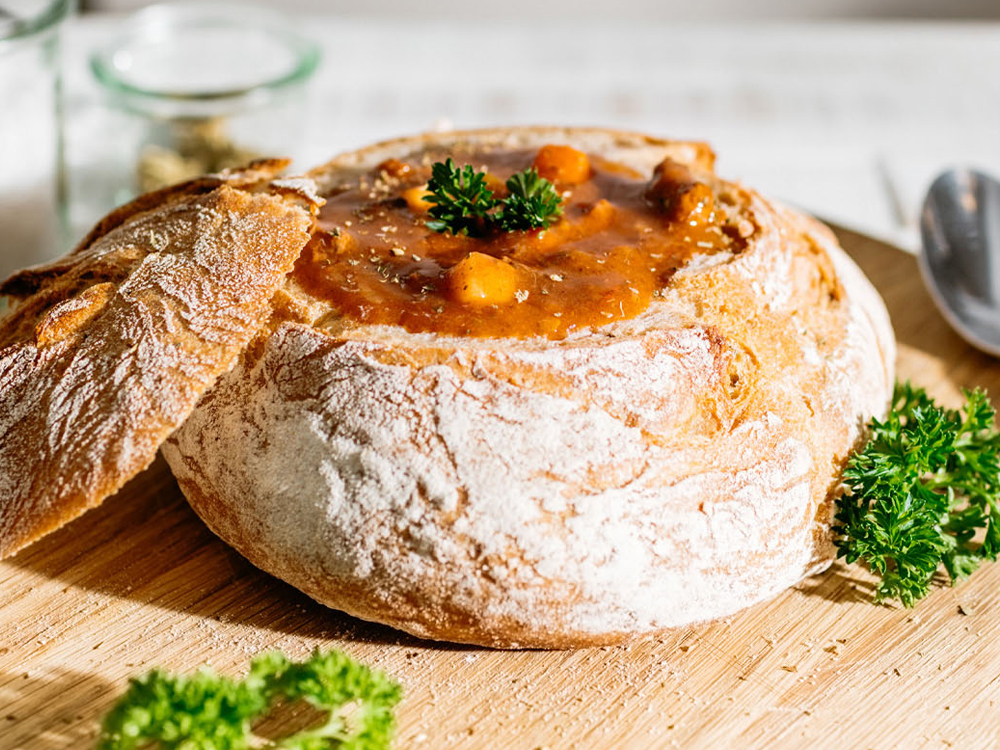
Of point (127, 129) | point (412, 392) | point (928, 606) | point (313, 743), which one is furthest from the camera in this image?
point (127, 129)

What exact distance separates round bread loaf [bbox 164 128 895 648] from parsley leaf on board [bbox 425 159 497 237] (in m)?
0.33

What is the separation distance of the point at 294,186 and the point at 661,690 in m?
1.31

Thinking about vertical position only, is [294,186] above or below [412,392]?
above

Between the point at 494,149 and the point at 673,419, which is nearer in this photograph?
→ the point at 673,419

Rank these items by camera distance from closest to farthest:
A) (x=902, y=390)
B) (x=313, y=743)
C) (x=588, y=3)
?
(x=313, y=743), (x=902, y=390), (x=588, y=3)

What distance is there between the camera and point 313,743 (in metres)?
1.81

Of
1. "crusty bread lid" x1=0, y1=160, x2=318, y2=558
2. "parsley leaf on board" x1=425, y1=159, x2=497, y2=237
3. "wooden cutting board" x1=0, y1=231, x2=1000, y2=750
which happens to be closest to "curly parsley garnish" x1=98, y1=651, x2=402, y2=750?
"wooden cutting board" x1=0, y1=231, x2=1000, y2=750

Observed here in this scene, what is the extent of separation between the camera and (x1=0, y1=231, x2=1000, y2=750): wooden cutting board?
2037 mm

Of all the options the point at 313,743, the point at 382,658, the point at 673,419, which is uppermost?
the point at 673,419

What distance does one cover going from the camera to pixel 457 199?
2.38m

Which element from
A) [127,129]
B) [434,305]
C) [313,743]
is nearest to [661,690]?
[313,743]

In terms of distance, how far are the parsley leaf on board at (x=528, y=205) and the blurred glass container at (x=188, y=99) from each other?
1793 mm

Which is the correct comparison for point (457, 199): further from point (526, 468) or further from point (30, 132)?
point (30, 132)

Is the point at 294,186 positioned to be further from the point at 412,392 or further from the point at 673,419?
the point at 673,419
